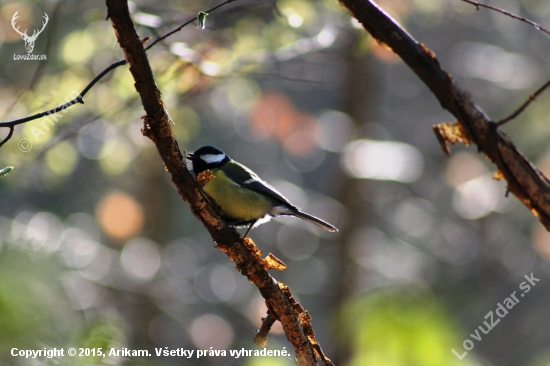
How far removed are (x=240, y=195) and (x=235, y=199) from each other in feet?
0.18

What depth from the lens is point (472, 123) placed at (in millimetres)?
1798

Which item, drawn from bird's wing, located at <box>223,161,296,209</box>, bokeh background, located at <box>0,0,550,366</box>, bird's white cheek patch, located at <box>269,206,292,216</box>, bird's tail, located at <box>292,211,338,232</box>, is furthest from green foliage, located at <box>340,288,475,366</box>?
bird's wing, located at <box>223,161,296,209</box>

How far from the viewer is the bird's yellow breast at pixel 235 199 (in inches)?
138

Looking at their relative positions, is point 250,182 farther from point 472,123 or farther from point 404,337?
point 472,123

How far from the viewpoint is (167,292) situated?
7695mm

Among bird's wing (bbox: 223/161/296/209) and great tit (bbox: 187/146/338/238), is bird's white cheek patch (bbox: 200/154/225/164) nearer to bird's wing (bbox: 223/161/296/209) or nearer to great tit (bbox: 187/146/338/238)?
great tit (bbox: 187/146/338/238)

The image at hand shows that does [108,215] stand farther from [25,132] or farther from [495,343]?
[495,343]

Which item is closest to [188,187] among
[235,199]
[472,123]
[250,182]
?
[472,123]

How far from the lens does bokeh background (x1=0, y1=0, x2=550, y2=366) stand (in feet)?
13.8

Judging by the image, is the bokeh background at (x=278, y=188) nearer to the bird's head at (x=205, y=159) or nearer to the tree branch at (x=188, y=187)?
the bird's head at (x=205, y=159)

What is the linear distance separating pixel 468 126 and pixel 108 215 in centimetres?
665

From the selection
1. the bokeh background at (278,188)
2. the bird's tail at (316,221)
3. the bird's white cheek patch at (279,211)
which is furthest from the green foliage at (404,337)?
the bird's white cheek patch at (279,211)

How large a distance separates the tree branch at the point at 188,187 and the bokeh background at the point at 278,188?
989 millimetres

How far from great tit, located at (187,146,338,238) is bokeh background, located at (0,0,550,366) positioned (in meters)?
0.80
